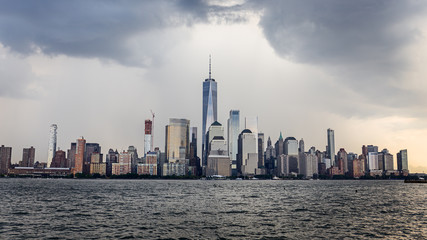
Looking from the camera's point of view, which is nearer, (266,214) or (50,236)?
(50,236)

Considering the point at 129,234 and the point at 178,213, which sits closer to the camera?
the point at 129,234

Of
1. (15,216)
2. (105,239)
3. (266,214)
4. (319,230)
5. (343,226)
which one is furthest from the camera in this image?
(266,214)

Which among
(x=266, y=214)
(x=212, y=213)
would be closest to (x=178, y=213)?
(x=212, y=213)

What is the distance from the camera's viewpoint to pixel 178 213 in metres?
84.0

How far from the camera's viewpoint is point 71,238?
53500 mm

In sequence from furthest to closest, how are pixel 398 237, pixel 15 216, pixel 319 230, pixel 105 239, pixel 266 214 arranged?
pixel 266 214 < pixel 15 216 < pixel 319 230 < pixel 398 237 < pixel 105 239

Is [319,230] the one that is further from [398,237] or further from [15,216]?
[15,216]

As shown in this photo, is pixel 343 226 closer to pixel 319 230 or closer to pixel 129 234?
pixel 319 230

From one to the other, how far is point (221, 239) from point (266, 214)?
31741 millimetres

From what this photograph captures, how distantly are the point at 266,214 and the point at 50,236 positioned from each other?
4669cm

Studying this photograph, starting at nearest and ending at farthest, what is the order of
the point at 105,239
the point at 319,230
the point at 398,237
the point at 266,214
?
the point at 105,239 < the point at 398,237 < the point at 319,230 < the point at 266,214

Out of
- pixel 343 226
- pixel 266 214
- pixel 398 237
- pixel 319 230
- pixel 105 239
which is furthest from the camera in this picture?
pixel 266 214

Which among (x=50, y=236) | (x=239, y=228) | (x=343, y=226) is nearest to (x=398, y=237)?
(x=343, y=226)

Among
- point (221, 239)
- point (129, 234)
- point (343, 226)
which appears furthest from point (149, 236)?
point (343, 226)
